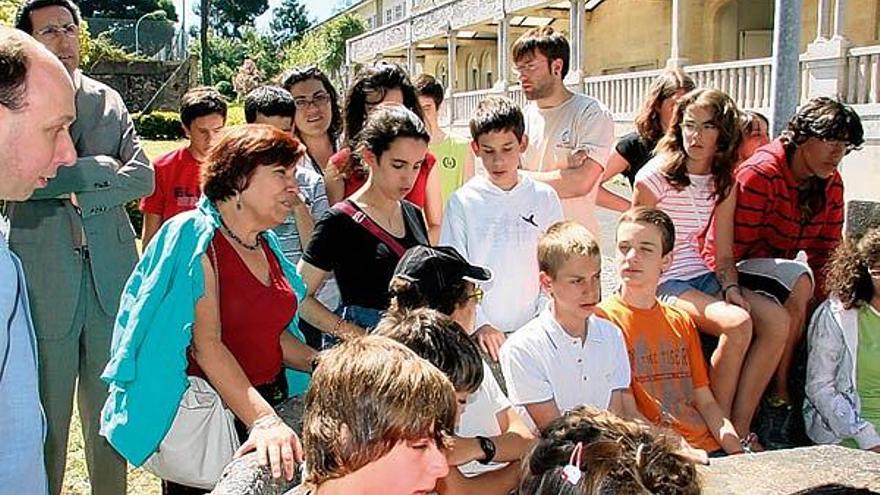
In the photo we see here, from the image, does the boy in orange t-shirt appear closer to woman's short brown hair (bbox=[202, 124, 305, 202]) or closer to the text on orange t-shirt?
the text on orange t-shirt

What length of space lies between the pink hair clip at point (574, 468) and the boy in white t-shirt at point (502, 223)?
5.51 ft

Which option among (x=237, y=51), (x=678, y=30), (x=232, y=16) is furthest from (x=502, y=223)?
(x=232, y=16)

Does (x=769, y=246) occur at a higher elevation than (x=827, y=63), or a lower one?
lower

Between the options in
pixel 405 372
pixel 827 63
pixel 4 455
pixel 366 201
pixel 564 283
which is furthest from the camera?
pixel 827 63

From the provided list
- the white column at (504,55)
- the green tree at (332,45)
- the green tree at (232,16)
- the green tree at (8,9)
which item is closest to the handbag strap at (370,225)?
the green tree at (8,9)

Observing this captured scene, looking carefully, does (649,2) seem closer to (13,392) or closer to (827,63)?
(827,63)

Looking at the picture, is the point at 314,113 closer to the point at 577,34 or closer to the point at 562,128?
the point at 562,128

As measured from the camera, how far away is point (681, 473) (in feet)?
6.88

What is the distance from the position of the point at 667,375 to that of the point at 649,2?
24811 mm

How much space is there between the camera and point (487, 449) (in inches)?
104

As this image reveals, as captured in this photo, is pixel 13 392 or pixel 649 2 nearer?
pixel 13 392

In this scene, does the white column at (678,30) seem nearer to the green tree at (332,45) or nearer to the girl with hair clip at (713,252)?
the girl with hair clip at (713,252)

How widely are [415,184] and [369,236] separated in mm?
948

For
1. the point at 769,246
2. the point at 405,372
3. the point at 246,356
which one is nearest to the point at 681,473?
the point at 405,372
